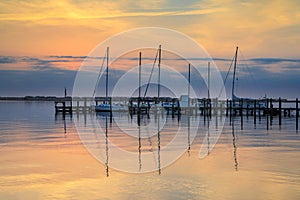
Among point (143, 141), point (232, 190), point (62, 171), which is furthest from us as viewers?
point (143, 141)

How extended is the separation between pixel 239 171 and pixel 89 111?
213 feet

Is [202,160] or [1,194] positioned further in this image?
[202,160]

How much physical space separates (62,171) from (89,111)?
6397 cm

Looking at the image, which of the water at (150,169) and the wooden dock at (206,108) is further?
the wooden dock at (206,108)

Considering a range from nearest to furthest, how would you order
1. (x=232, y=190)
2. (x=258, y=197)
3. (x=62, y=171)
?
(x=258, y=197)
(x=232, y=190)
(x=62, y=171)

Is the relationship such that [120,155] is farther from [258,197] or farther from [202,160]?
[258,197]

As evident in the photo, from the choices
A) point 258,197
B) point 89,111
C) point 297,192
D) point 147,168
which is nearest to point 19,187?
point 147,168

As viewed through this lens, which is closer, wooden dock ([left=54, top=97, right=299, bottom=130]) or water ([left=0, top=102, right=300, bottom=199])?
water ([left=0, top=102, right=300, bottom=199])

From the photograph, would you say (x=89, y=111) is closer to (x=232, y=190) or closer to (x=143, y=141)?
(x=143, y=141)

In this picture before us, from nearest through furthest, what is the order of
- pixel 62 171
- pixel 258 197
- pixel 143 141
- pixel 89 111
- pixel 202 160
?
pixel 258 197, pixel 62 171, pixel 202 160, pixel 143 141, pixel 89 111

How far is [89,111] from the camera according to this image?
8262cm

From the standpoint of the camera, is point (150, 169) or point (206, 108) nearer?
point (150, 169)

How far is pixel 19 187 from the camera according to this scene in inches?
627

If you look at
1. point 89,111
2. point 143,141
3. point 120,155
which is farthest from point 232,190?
point 89,111
